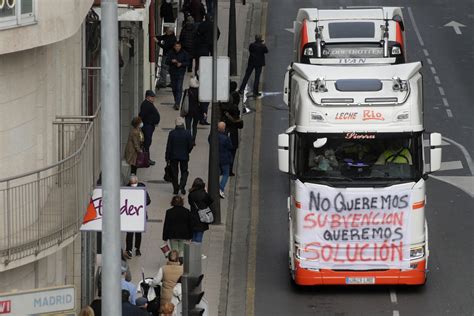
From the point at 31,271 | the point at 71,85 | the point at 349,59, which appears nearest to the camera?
the point at 31,271

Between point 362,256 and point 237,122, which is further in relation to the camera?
point 237,122

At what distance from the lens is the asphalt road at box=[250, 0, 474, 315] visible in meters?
25.2

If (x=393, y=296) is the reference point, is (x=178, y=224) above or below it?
above

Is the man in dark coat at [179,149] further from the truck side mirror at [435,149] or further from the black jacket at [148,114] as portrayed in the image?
the truck side mirror at [435,149]

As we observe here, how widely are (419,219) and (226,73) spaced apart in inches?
215

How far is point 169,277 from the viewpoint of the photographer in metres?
22.5

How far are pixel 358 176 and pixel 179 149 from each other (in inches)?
240

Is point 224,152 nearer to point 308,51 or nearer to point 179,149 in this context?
point 179,149

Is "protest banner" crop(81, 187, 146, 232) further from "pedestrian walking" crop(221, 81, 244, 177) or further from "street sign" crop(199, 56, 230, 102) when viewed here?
"pedestrian walking" crop(221, 81, 244, 177)

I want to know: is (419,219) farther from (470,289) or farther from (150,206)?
(150,206)

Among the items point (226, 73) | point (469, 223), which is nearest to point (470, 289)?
point (469, 223)

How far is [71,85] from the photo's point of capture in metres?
22.8

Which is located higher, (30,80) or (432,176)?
(30,80)

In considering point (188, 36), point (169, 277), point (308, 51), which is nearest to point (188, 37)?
point (188, 36)
